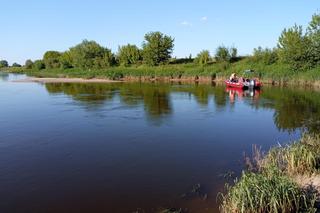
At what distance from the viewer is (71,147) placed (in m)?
14.9

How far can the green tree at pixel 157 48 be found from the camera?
250 ft

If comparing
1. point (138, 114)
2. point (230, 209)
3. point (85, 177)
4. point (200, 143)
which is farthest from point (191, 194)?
point (138, 114)

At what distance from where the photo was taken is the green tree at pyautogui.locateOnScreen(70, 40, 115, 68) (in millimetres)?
86938

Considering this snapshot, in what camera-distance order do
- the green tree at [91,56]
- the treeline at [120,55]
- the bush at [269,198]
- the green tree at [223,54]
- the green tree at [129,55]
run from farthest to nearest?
Result: 1. the green tree at [91,56]
2. the green tree at [129,55]
3. the treeline at [120,55]
4. the green tree at [223,54]
5. the bush at [269,198]

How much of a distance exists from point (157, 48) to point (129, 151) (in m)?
64.2

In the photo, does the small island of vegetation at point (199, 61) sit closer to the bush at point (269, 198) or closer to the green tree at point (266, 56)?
the green tree at point (266, 56)

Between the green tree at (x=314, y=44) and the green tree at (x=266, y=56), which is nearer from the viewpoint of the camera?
the green tree at (x=314, y=44)

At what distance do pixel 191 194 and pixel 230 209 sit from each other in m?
1.98

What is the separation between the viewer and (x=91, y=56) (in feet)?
301

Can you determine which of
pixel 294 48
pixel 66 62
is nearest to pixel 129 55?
pixel 66 62

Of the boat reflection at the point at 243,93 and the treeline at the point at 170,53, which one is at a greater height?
the treeline at the point at 170,53

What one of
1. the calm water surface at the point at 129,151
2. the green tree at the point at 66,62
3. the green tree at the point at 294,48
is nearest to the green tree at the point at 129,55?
the green tree at the point at 66,62

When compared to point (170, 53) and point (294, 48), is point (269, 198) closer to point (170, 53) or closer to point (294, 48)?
point (294, 48)

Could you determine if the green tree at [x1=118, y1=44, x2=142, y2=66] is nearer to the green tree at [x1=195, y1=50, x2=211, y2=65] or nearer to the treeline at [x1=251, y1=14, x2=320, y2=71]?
the green tree at [x1=195, y1=50, x2=211, y2=65]
